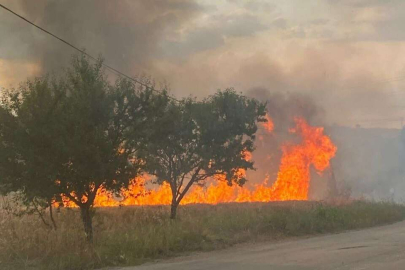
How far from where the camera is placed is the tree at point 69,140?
1190 centimetres

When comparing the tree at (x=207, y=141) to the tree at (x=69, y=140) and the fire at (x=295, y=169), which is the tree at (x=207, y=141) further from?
the fire at (x=295, y=169)

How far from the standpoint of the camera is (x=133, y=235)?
1337 cm

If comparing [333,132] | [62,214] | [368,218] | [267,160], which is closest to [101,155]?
[62,214]

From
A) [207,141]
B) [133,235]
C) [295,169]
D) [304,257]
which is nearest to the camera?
[304,257]

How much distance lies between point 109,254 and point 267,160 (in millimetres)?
51735

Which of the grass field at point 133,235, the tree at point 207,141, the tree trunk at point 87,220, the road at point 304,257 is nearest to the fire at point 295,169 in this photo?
the tree at point 207,141

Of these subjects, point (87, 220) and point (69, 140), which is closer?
point (69, 140)

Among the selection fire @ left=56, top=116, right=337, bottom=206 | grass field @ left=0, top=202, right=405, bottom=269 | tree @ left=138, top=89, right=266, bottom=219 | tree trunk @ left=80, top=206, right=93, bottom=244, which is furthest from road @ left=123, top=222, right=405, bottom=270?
fire @ left=56, top=116, right=337, bottom=206

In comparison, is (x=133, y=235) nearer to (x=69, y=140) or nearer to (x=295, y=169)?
(x=69, y=140)

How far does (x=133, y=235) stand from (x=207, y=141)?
8.32 metres

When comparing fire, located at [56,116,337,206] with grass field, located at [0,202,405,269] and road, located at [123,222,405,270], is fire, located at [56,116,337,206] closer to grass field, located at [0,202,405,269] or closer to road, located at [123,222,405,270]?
grass field, located at [0,202,405,269]

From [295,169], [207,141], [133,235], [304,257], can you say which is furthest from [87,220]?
[295,169]

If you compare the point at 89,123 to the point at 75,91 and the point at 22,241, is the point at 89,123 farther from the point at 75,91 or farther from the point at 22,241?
the point at 22,241

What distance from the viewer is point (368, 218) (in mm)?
23438
